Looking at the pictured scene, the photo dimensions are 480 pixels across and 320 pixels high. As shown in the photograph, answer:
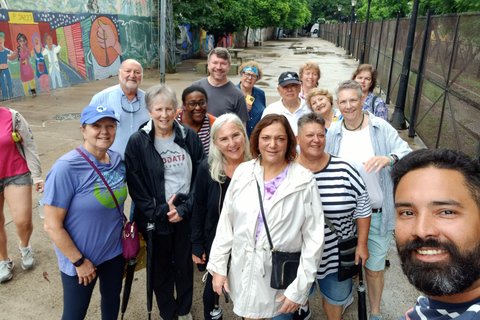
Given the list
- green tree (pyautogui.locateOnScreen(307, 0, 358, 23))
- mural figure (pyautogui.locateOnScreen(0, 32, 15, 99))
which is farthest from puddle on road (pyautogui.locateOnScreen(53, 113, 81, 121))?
green tree (pyautogui.locateOnScreen(307, 0, 358, 23))

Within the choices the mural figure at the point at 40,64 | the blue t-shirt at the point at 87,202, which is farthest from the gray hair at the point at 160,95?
the mural figure at the point at 40,64

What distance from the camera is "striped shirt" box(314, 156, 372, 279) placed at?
254cm

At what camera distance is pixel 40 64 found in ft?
39.5

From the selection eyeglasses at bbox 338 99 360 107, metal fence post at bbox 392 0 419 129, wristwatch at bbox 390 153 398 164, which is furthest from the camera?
metal fence post at bbox 392 0 419 129

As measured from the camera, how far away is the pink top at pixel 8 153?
3248 millimetres

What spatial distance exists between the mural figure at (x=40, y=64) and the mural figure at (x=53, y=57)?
0.21 m

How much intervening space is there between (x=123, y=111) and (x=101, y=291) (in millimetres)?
1865

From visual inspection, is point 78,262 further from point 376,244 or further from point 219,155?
point 376,244

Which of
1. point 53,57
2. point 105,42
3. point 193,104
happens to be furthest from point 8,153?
point 105,42

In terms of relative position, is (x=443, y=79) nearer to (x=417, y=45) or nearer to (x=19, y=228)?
(x=417, y=45)

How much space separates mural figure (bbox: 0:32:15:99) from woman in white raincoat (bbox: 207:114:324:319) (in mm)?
11145

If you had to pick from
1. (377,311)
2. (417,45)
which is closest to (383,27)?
(417,45)

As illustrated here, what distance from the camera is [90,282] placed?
2.47 m

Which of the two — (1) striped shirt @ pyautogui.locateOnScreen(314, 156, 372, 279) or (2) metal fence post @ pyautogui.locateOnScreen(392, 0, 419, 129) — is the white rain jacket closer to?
(1) striped shirt @ pyautogui.locateOnScreen(314, 156, 372, 279)
